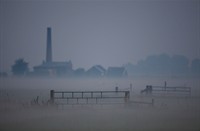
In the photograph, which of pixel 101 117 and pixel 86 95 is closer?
pixel 101 117

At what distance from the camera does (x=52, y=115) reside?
1368 cm

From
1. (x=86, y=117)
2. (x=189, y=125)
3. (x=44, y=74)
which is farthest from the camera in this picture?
(x=44, y=74)

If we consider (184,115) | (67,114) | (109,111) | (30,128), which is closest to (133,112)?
(109,111)

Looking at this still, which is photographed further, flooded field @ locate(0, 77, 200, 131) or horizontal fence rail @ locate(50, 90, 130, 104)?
horizontal fence rail @ locate(50, 90, 130, 104)

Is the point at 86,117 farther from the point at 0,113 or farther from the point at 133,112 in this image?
the point at 0,113

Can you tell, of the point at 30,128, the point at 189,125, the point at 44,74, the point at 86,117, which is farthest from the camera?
the point at 44,74

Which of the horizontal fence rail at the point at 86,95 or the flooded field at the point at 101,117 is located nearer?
the flooded field at the point at 101,117

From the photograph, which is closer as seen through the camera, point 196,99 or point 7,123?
point 7,123

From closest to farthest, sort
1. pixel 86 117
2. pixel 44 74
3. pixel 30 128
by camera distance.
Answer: pixel 30 128 < pixel 86 117 < pixel 44 74

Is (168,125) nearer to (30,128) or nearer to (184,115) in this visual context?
(184,115)

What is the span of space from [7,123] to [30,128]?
1.63 m

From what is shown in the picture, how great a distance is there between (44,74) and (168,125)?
31061 mm

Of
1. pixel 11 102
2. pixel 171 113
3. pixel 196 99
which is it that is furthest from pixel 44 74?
pixel 171 113

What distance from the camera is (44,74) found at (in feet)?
134
